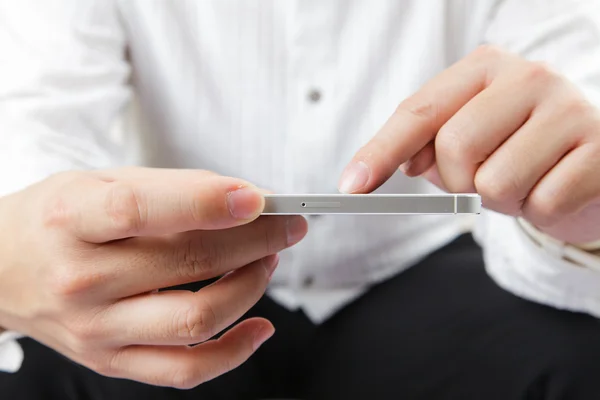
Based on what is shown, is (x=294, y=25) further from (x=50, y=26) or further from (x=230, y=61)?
(x=50, y=26)

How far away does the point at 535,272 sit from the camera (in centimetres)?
53

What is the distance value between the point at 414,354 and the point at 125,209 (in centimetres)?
35

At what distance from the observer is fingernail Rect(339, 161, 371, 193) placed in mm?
376

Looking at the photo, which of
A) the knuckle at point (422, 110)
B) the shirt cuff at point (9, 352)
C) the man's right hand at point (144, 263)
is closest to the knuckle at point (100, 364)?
the man's right hand at point (144, 263)

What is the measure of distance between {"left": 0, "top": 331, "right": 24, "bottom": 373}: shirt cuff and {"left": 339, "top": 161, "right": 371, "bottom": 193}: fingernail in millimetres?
288

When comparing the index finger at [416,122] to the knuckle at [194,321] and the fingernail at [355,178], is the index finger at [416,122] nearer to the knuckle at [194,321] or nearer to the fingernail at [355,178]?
the fingernail at [355,178]

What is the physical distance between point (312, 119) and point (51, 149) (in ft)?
0.80

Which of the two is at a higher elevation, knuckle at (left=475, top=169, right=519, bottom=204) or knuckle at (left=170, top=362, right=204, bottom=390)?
knuckle at (left=475, top=169, right=519, bottom=204)

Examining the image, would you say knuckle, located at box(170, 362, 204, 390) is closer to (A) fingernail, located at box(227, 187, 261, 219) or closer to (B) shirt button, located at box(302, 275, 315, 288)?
(A) fingernail, located at box(227, 187, 261, 219)

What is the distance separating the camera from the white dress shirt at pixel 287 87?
21.1 inches

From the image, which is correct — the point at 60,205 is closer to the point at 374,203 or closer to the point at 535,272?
the point at 374,203

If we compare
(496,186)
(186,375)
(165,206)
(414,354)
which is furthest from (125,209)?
(414,354)

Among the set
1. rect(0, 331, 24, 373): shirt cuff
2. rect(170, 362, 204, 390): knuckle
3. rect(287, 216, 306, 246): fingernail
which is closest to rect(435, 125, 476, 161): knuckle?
rect(287, 216, 306, 246): fingernail

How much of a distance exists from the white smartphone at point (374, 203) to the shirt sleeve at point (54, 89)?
0.85 feet
